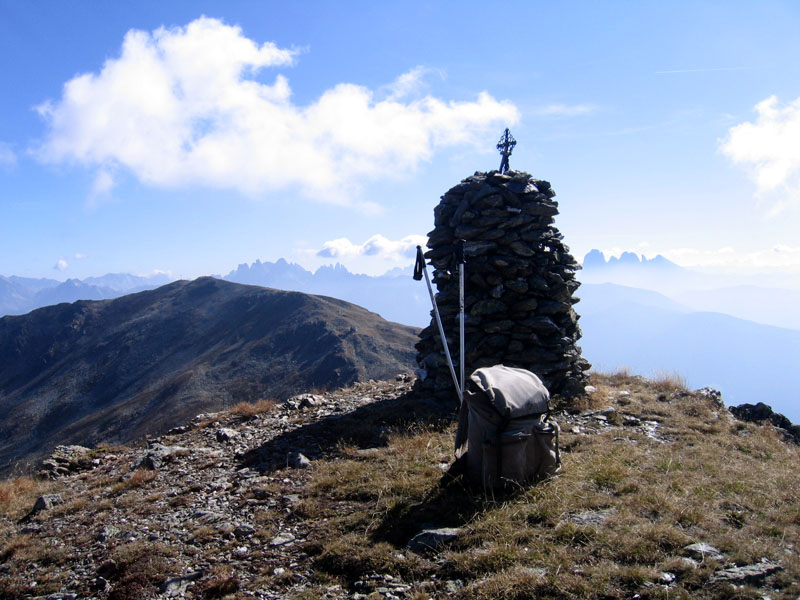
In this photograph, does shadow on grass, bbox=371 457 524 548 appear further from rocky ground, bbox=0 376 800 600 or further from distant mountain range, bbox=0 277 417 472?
distant mountain range, bbox=0 277 417 472

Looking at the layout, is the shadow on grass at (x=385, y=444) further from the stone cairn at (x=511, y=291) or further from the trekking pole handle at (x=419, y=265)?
the trekking pole handle at (x=419, y=265)

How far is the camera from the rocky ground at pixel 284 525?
4.46 meters

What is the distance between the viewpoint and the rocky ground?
4.46 m

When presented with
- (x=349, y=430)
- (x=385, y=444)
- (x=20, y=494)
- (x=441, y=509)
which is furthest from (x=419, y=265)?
(x=20, y=494)

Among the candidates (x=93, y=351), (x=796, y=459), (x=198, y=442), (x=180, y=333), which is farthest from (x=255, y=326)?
(x=796, y=459)

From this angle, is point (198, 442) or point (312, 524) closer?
point (312, 524)

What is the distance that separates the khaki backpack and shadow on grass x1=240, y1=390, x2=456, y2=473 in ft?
11.6

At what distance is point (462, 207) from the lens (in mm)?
12992

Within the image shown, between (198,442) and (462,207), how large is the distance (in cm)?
902

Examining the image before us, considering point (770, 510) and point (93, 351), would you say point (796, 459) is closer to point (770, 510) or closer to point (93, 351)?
point (770, 510)

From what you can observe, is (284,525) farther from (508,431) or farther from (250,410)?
(250,410)

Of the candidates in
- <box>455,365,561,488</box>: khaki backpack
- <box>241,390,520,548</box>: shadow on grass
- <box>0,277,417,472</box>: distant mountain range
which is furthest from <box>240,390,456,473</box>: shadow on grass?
<box>0,277,417,472</box>: distant mountain range

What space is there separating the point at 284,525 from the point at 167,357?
336 ft

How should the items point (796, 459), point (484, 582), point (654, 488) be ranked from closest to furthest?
1. point (484, 582)
2. point (654, 488)
3. point (796, 459)
